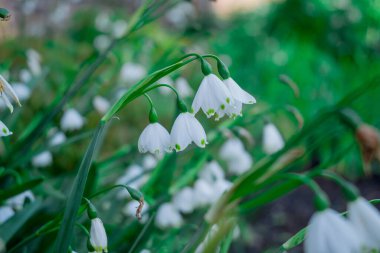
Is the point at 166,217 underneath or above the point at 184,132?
underneath

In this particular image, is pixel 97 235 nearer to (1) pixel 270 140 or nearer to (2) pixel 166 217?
(2) pixel 166 217

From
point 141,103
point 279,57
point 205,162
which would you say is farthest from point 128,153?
point 279,57

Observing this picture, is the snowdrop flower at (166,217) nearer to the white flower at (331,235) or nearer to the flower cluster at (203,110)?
the flower cluster at (203,110)

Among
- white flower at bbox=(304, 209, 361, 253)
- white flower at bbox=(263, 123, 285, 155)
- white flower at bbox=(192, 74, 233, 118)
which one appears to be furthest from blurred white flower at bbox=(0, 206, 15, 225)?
white flower at bbox=(304, 209, 361, 253)

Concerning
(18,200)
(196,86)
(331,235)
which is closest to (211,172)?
(18,200)

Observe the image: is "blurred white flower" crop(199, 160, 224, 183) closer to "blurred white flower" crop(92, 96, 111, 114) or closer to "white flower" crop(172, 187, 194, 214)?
"white flower" crop(172, 187, 194, 214)

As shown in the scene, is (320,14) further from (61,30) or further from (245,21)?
(61,30)

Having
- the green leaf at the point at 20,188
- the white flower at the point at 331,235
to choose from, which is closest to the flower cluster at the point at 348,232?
the white flower at the point at 331,235
